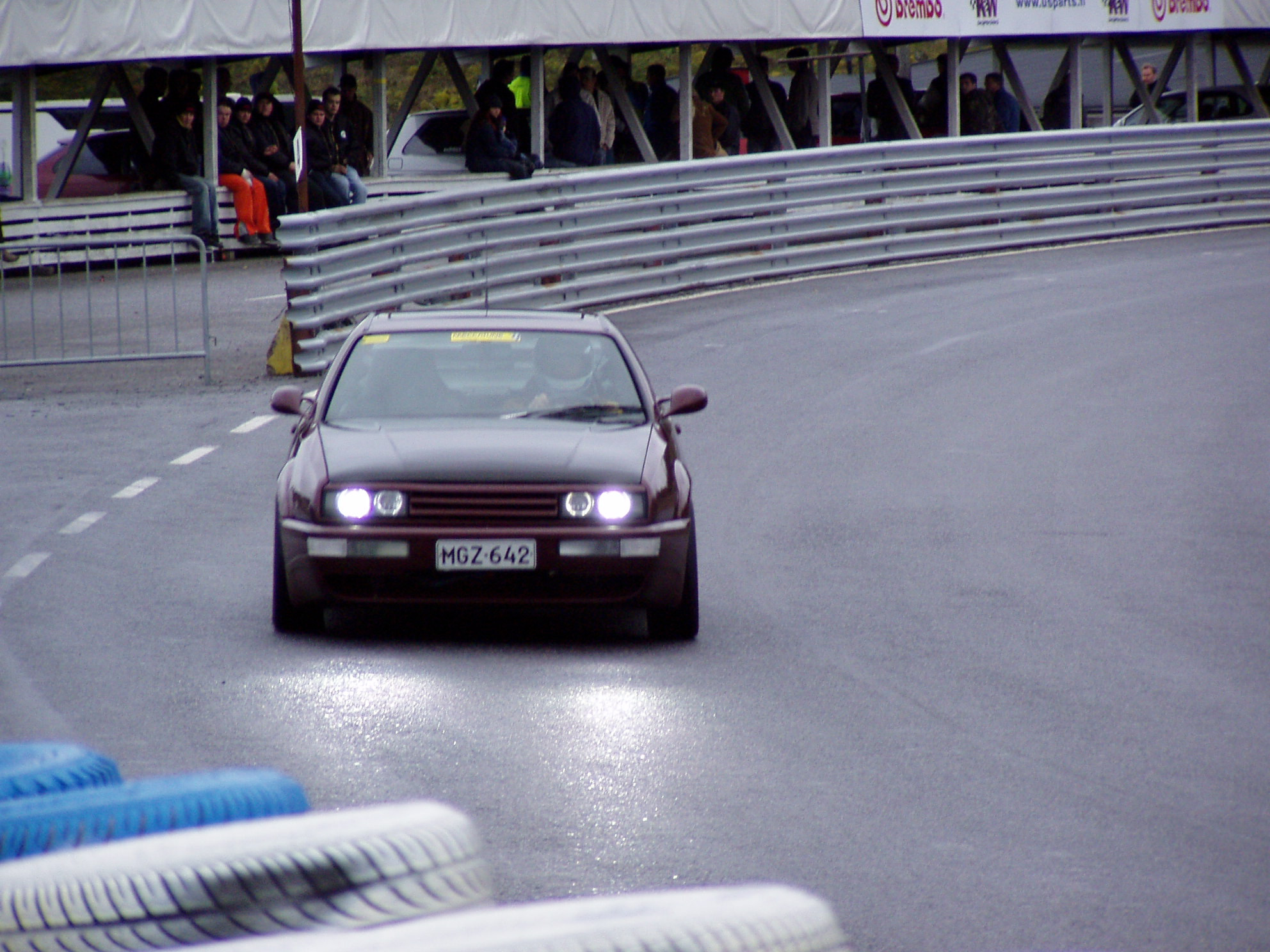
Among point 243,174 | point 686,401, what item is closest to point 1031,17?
point 243,174

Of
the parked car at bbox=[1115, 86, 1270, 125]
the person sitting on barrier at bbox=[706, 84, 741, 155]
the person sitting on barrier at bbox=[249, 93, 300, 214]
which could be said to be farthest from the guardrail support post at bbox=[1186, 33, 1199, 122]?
the person sitting on barrier at bbox=[249, 93, 300, 214]

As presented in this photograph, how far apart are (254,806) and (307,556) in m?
4.65

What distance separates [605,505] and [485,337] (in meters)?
1.44

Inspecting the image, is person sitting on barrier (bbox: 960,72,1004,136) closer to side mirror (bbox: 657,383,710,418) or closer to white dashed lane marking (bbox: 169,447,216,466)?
white dashed lane marking (bbox: 169,447,216,466)

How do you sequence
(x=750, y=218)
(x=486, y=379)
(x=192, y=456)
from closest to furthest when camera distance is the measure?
(x=486, y=379), (x=192, y=456), (x=750, y=218)

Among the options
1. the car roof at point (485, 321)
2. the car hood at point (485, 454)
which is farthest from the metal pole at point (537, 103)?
the car hood at point (485, 454)

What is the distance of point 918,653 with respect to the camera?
8.23 meters

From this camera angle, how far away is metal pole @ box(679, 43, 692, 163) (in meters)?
30.6

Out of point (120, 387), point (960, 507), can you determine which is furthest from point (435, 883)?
point (120, 387)

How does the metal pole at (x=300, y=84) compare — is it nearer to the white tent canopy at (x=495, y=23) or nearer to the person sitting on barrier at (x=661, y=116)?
the white tent canopy at (x=495, y=23)

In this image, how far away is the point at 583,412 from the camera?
29.8ft

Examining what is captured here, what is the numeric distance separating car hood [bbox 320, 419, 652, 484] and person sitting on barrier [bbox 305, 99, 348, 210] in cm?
1829

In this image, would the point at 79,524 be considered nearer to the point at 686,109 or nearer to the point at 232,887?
the point at 232,887

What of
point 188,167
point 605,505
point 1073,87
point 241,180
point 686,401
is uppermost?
point 1073,87
